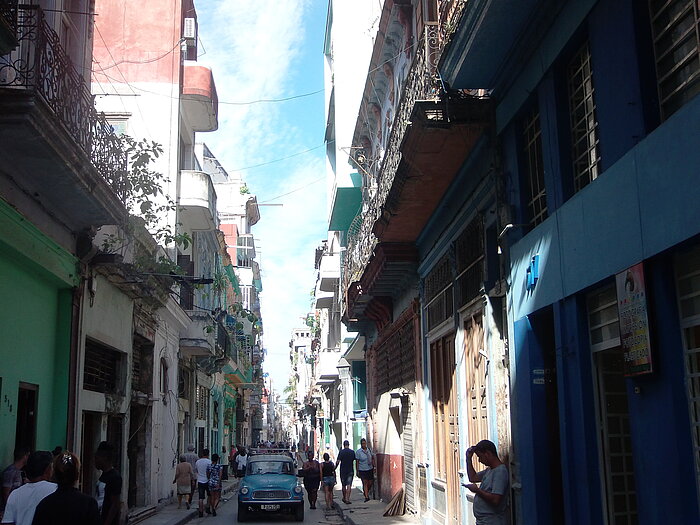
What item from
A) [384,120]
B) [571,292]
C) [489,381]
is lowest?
[489,381]

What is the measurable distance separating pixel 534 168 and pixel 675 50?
333 centimetres

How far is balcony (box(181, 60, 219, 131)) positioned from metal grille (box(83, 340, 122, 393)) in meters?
8.98

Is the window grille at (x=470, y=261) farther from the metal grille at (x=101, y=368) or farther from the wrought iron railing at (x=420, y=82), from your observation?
the metal grille at (x=101, y=368)

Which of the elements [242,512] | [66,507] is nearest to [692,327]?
[66,507]

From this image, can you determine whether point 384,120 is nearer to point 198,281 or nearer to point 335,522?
point 198,281

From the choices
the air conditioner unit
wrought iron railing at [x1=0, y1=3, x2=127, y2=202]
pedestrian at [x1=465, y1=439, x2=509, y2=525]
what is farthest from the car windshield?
pedestrian at [x1=465, y1=439, x2=509, y2=525]

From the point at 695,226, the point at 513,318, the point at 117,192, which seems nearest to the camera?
the point at 695,226

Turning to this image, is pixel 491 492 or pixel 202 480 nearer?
pixel 491 492

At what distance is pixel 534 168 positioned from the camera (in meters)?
9.23

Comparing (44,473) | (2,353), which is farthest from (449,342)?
(44,473)

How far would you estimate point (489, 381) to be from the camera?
10680mm

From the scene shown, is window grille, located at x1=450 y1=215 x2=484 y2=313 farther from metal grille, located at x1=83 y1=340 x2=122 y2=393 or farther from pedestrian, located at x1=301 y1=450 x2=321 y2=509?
pedestrian, located at x1=301 y1=450 x2=321 y2=509

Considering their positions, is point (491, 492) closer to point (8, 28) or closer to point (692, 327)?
point (692, 327)

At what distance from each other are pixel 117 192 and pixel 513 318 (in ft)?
23.3
